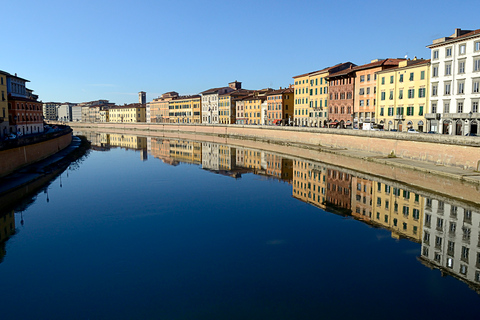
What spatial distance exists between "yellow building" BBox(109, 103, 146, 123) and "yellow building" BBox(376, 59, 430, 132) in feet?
412

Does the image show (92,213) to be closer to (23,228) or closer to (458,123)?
(23,228)

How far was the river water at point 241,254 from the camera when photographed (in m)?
11.4

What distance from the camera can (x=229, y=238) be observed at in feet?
57.1

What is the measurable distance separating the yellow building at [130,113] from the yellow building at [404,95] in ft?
412

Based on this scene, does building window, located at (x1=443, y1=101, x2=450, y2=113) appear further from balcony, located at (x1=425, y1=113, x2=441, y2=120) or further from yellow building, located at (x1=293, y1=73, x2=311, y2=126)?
yellow building, located at (x1=293, y1=73, x2=311, y2=126)

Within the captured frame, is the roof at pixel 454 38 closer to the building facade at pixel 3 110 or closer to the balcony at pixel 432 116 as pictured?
the balcony at pixel 432 116

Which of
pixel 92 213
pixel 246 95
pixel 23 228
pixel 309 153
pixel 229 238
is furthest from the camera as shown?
pixel 246 95

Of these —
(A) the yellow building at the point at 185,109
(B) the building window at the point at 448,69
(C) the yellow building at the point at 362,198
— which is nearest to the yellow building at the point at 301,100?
(B) the building window at the point at 448,69

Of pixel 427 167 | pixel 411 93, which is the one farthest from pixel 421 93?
pixel 427 167

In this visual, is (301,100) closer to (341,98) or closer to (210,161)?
(341,98)

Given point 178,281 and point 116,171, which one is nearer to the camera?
point 178,281

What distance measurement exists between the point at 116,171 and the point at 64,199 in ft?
Result: 46.5

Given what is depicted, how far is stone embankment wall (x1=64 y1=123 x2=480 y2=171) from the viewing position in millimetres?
29094

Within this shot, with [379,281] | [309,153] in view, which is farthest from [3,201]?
[309,153]
